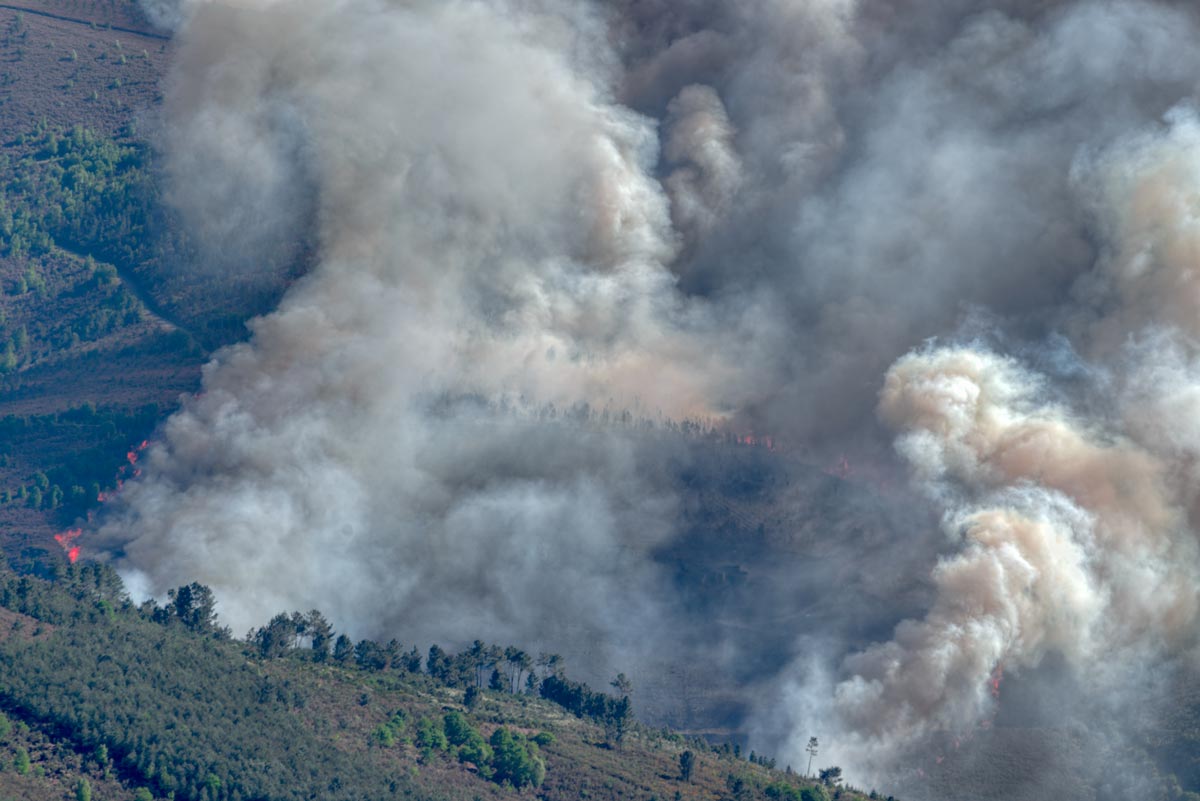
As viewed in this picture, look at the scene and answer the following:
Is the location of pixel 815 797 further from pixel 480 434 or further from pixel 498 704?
pixel 480 434

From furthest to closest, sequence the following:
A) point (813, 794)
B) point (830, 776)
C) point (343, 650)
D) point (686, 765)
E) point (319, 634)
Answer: point (343, 650)
point (319, 634)
point (830, 776)
point (686, 765)
point (813, 794)

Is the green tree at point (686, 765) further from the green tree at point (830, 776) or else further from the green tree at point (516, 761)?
the green tree at point (830, 776)

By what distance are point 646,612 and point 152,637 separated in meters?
52.5

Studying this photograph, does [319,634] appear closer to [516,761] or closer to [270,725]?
[270,725]

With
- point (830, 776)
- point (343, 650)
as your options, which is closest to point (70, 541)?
point (343, 650)

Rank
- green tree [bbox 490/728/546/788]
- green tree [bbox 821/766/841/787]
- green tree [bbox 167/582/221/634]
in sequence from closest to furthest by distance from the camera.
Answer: green tree [bbox 490/728/546/788] < green tree [bbox 821/766/841/787] < green tree [bbox 167/582/221/634]

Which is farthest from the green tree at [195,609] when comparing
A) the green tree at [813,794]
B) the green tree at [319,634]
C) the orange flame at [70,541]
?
the green tree at [813,794]

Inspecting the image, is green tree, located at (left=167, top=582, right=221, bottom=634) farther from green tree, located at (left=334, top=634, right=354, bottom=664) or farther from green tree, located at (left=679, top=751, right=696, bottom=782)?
green tree, located at (left=679, top=751, right=696, bottom=782)

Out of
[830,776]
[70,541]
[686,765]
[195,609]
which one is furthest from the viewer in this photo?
[70,541]

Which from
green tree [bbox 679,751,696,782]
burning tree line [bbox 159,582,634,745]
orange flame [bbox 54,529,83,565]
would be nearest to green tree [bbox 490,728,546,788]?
burning tree line [bbox 159,582,634,745]

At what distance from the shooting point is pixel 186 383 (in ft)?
638

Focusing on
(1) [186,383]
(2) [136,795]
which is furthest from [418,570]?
(2) [136,795]

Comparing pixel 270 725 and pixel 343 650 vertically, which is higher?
pixel 343 650

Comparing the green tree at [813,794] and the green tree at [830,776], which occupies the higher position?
the green tree at [830,776]
